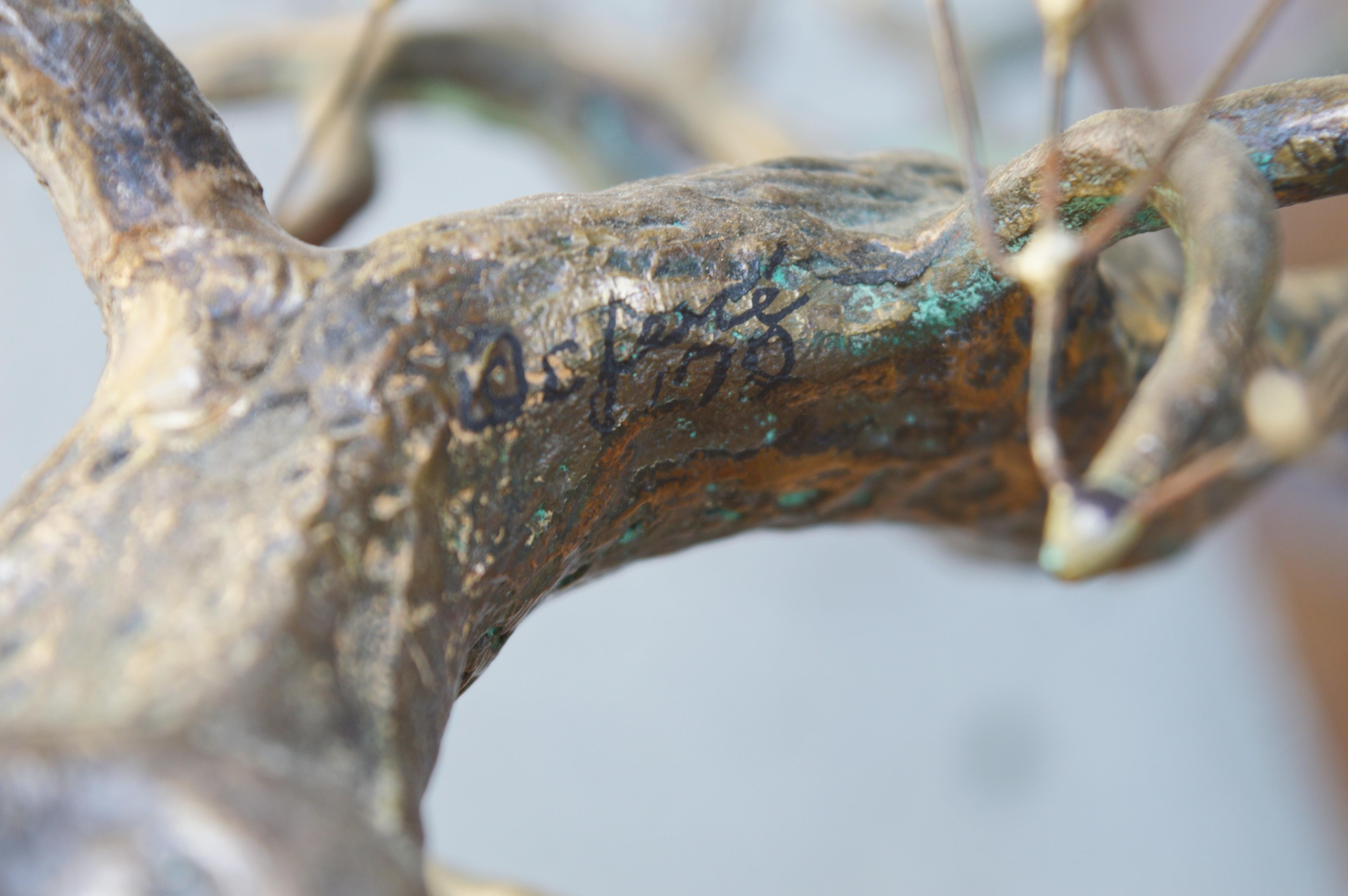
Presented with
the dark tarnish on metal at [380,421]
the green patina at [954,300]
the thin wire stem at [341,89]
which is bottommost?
the dark tarnish on metal at [380,421]

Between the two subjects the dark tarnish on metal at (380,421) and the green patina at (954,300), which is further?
the green patina at (954,300)

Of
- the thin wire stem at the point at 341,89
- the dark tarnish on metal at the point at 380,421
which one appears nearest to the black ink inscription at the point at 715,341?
the dark tarnish on metal at the point at 380,421

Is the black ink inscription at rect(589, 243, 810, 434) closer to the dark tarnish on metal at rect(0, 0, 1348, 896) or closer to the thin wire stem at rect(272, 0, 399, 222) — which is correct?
the dark tarnish on metal at rect(0, 0, 1348, 896)

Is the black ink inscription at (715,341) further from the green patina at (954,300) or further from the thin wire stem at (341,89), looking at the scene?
the thin wire stem at (341,89)

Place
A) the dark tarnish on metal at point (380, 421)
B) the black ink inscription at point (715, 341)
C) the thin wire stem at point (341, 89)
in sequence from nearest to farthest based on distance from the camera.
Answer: the dark tarnish on metal at point (380, 421) < the black ink inscription at point (715, 341) < the thin wire stem at point (341, 89)

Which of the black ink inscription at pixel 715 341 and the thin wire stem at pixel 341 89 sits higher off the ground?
the thin wire stem at pixel 341 89

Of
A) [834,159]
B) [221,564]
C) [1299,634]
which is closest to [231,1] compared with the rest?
[834,159]
